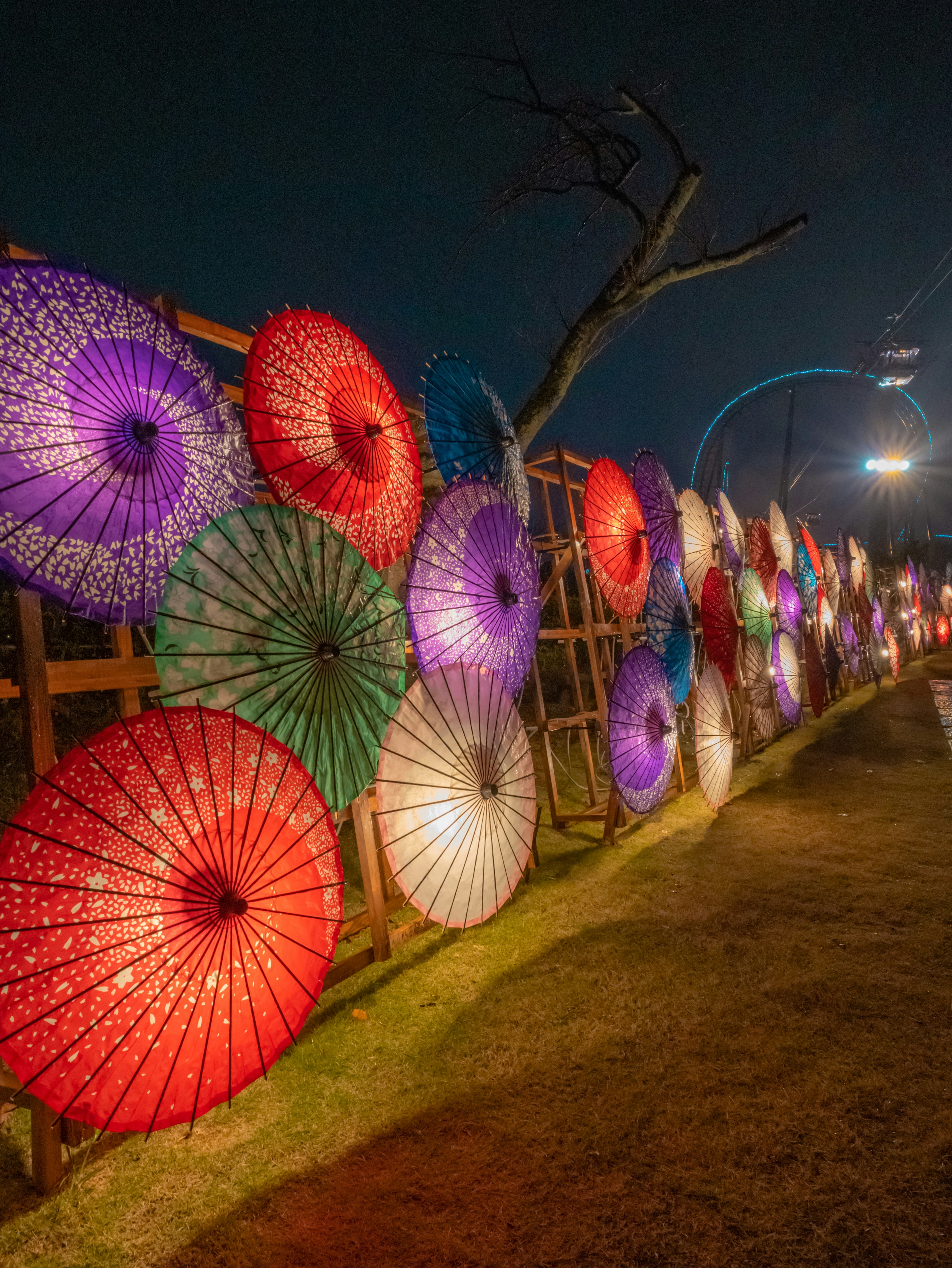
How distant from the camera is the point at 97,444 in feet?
7.50

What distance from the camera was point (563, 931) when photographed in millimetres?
4176

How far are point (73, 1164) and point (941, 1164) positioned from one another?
3.00 m

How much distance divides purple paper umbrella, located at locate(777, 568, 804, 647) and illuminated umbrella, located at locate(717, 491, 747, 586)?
48.6 inches

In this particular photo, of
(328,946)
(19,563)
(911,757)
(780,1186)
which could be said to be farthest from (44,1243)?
(911,757)

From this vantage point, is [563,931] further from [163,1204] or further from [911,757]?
[911,757]

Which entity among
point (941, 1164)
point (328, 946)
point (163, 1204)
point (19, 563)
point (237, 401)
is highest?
point (237, 401)

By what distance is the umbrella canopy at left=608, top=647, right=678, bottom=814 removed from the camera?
497cm

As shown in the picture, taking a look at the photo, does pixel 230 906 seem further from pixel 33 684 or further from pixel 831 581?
pixel 831 581

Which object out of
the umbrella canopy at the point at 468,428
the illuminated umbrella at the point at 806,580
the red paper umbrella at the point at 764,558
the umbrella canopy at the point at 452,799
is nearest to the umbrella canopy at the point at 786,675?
the red paper umbrella at the point at 764,558

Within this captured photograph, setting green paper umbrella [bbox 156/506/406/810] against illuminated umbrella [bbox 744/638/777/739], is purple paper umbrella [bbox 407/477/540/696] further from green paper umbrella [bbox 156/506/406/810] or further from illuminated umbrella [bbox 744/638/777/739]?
illuminated umbrella [bbox 744/638/777/739]

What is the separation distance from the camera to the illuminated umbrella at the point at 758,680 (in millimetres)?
8758

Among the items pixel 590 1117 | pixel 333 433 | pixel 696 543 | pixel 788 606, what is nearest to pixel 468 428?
pixel 333 433

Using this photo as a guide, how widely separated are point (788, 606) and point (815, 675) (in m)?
1.33

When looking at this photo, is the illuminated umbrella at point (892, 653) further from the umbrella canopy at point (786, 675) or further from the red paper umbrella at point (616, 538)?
the red paper umbrella at point (616, 538)
